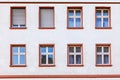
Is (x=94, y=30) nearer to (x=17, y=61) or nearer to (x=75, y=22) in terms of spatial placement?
(x=75, y=22)

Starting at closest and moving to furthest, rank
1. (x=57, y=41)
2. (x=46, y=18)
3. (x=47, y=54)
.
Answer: (x=57, y=41) → (x=47, y=54) → (x=46, y=18)

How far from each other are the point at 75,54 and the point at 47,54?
6.32 feet

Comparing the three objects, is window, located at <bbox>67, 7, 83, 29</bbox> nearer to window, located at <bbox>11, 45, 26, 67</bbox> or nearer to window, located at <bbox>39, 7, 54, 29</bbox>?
window, located at <bbox>39, 7, 54, 29</bbox>

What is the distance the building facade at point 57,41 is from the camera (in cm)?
3397

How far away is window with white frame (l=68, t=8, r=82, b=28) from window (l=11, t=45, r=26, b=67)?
3.72 meters

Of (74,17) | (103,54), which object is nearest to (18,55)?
(74,17)

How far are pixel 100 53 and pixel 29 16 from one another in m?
5.51

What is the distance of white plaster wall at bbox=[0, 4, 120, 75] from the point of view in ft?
111

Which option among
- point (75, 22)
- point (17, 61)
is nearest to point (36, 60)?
point (17, 61)

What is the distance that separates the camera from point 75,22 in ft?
114

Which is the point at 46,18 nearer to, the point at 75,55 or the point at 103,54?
the point at 75,55

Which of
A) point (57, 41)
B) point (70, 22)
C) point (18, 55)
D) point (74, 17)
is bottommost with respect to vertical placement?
point (18, 55)

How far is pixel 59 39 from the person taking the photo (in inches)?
1348

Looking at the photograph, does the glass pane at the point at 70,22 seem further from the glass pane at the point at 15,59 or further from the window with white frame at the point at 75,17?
the glass pane at the point at 15,59
